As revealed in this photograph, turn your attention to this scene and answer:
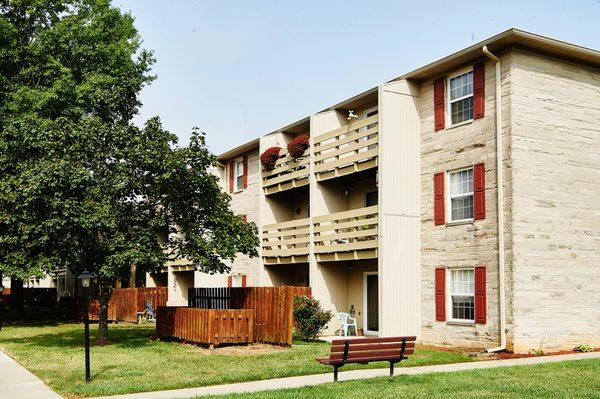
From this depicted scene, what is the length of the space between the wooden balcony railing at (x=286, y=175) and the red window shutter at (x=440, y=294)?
280 inches

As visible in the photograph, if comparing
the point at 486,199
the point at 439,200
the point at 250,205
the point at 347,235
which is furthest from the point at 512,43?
the point at 250,205

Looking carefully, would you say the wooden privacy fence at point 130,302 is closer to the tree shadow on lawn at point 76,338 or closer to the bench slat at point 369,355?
the tree shadow on lawn at point 76,338

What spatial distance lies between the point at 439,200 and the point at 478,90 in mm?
3433

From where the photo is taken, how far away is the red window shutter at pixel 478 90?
20109 mm

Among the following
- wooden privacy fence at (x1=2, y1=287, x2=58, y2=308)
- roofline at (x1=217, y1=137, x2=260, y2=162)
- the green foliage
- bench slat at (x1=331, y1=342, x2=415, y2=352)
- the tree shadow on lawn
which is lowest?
wooden privacy fence at (x1=2, y1=287, x2=58, y2=308)

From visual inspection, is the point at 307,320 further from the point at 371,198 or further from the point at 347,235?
the point at 371,198

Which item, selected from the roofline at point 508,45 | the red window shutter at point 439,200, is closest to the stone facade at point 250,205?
the roofline at point 508,45

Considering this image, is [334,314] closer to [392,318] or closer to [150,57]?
[392,318]

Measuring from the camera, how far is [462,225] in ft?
67.0

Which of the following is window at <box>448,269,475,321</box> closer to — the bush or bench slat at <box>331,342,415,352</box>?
the bush

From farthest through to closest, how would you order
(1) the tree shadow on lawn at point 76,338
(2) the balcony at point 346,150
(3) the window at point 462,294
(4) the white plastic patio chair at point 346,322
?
1. (4) the white plastic patio chair at point 346,322
2. (2) the balcony at point 346,150
3. (1) the tree shadow on lawn at point 76,338
4. (3) the window at point 462,294

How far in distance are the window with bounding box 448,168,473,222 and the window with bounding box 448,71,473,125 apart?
1.62 m

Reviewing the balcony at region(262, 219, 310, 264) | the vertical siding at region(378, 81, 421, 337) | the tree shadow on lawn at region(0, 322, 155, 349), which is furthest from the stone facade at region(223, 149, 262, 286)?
the vertical siding at region(378, 81, 421, 337)

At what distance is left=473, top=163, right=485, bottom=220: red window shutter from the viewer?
65.0 feet
